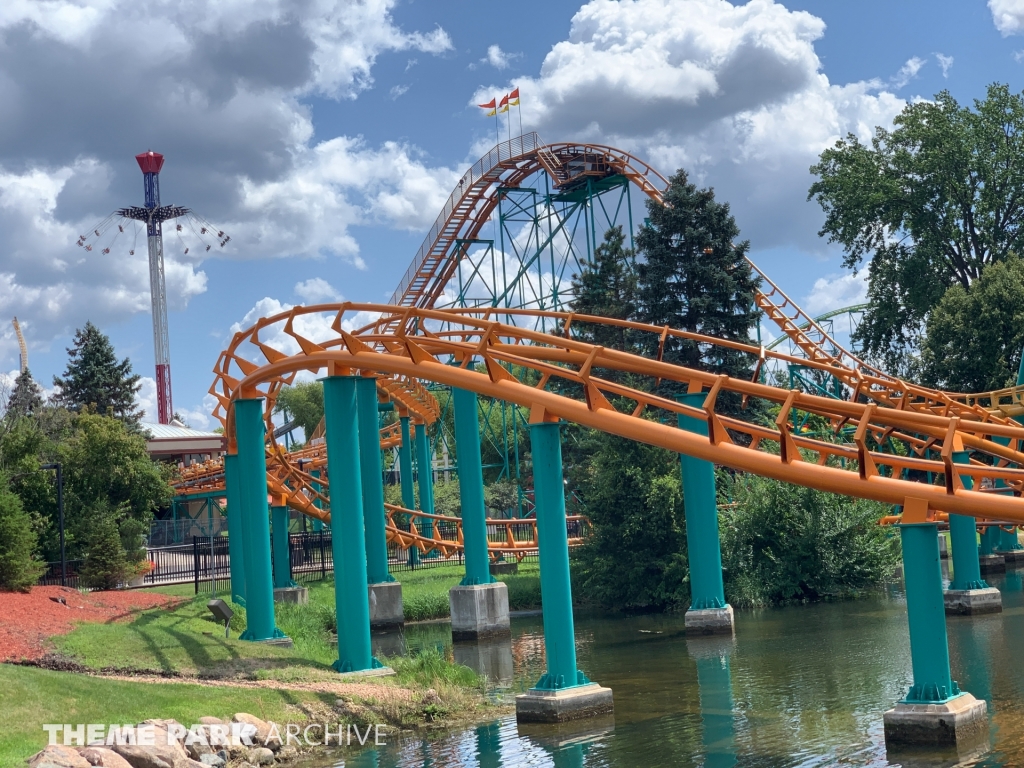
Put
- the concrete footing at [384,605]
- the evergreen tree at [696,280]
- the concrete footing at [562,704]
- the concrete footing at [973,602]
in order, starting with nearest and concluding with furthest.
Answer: the concrete footing at [562,704] < the concrete footing at [973,602] < the concrete footing at [384,605] < the evergreen tree at [696,280]

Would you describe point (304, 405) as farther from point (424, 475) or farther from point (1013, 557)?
point (1013, 557)

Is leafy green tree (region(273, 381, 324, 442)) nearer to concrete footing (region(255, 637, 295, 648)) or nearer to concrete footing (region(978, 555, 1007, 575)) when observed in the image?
concrete footing (region(978, 555, 1007, 575))

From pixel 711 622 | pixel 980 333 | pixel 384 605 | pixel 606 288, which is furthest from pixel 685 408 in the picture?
pixel 980 333

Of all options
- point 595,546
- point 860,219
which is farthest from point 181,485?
point 860,219

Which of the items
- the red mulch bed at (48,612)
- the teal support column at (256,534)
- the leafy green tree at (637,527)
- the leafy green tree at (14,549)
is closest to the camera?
the red mulch bed at (48,612)

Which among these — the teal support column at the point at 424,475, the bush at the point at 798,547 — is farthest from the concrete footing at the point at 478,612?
the teal support column at the point at 424,475

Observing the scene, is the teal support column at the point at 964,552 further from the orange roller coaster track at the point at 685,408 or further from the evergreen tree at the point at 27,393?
the evergreen tree at the point at 27,393

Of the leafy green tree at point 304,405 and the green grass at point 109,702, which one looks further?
the leafy green tree at point 304,405

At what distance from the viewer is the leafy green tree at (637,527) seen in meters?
27.1

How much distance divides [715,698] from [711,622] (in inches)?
226

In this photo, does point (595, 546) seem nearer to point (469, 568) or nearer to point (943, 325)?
point (469, 568)

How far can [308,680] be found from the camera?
619 inches

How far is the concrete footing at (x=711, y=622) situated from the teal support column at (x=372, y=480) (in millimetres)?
6830

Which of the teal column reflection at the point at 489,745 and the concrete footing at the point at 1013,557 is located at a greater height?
the concrete footing at the point at 1013,557
